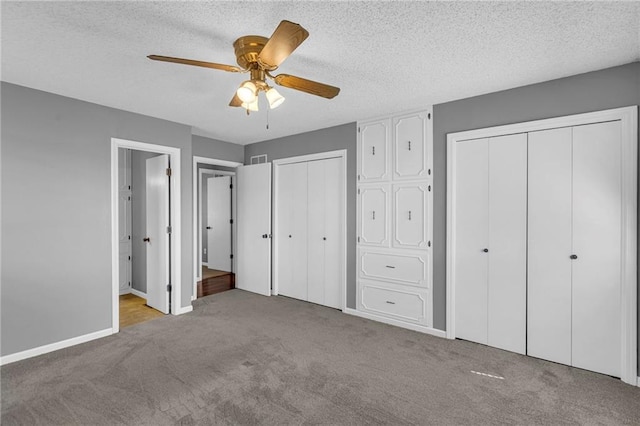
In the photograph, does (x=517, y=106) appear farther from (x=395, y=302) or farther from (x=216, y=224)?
(x=216, y=224)

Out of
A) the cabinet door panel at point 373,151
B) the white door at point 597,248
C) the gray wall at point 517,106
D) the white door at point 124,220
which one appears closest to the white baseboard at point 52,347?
the white door at point 124,220

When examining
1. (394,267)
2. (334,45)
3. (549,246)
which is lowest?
(394,267)

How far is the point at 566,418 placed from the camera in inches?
83.1

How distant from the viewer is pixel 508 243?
10.1 ft

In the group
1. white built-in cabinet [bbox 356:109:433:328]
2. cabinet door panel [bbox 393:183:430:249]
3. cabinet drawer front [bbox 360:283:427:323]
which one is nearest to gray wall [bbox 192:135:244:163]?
white built-in cabinet [bbox 356:109:433:328]

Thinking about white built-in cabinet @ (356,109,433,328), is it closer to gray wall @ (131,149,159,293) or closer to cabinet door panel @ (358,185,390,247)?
cabinet door panel @ (358,185,390,247)

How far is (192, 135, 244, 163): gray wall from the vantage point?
16.4 ft

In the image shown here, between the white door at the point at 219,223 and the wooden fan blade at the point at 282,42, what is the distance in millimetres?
4790

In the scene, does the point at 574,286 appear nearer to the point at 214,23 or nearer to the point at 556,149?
the point at 556,149

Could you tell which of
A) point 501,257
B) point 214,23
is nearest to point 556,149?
point 501,257

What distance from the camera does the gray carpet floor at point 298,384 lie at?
212cm

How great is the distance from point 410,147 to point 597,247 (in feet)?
6.48

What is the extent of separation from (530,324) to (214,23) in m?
3.62

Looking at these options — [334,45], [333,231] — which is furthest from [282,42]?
[333,231]
